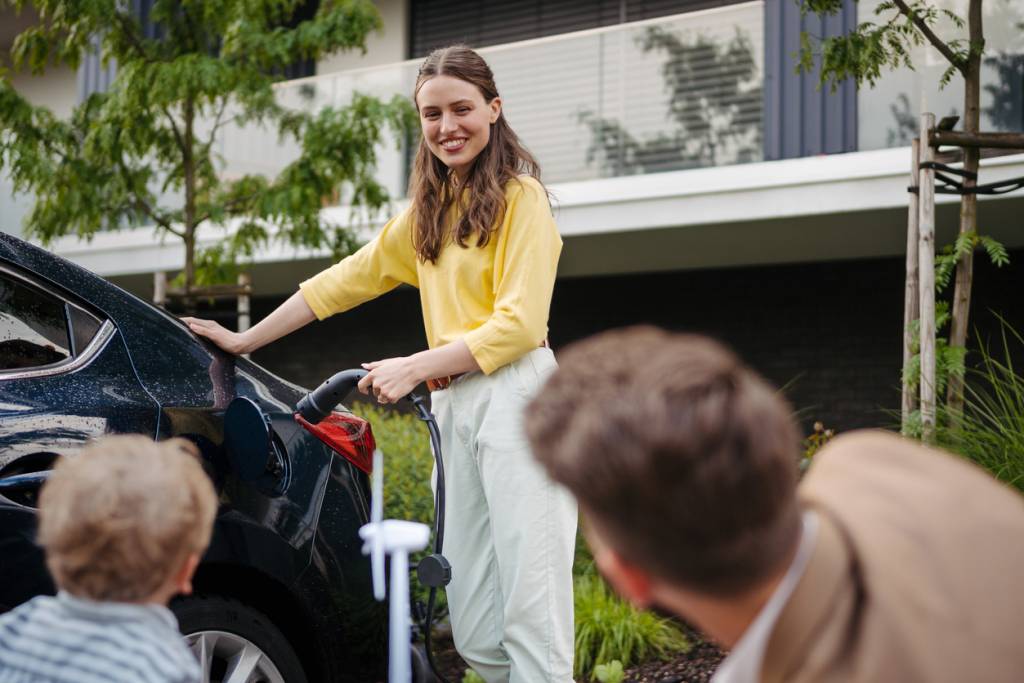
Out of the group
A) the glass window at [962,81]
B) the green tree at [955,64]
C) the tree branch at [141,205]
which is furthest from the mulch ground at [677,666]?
the glass window at [962,81]

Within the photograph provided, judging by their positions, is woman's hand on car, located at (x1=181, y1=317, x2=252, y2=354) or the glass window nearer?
woman's hand on car, located at (x1=181, y1=317, x2=252, y2=354)

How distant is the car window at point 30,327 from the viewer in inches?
102

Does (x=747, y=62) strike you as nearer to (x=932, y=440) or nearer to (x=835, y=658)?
(x=932, y=440)

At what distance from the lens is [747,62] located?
9.12 m

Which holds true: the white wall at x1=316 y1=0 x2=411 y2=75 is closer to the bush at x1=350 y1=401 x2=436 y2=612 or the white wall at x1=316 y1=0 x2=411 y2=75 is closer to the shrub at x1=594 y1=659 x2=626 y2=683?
the bush at x1=350 y1=401 x2=436 y2=612

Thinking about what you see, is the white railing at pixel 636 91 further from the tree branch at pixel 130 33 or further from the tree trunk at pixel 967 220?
the tree trunk at pixel 967 220

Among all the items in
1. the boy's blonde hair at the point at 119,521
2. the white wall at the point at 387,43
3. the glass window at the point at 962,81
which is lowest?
the boy's blonde hair at the point at 119,521

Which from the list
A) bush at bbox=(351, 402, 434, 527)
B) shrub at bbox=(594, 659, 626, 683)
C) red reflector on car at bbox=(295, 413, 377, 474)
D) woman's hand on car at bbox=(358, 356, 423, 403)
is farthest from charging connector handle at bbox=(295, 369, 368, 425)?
bush at bbox=(351, 402, 434, 527)

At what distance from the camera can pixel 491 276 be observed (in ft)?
9.54

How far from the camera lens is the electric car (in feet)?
8.11

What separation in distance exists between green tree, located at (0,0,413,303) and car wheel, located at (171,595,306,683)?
15.6 feet

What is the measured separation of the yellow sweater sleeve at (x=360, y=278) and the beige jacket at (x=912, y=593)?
216 cm

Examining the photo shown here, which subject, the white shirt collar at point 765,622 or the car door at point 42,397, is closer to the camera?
the white shirt collar at point 765,622

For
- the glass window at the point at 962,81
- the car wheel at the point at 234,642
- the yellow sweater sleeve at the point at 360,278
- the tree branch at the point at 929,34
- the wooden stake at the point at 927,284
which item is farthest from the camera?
the glass window at the point at 962,81
